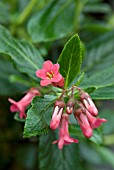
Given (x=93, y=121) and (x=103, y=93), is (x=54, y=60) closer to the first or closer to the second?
(x=103, y=93)

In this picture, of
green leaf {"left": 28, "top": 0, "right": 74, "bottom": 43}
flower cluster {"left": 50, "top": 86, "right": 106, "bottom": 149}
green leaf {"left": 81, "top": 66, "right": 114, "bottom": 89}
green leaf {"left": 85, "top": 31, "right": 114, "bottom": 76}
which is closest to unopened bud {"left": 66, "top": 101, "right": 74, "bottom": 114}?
flower cluster {"left": 50, "top": 86, "right": 106, "bottom": 149}

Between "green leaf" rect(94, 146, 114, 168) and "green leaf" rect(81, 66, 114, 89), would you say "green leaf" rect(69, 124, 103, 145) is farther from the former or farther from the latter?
"green leaf" rect(94, 146, 114, 168)

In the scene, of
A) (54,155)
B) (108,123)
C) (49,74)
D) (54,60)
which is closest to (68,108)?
(49,74)

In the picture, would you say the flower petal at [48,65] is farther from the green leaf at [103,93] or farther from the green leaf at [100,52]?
the green leaf at [100,52]

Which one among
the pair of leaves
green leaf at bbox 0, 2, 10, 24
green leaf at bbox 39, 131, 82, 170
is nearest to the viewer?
the pair of leaves

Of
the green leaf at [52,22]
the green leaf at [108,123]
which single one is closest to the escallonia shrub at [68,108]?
the green leaf at [52,22]

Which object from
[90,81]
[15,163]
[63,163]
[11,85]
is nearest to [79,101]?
[90,81]

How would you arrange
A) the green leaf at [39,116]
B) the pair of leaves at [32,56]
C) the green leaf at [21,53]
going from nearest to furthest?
the green leaf at [39,116]
the pair of leaves at [32,56]
the green leaf at [21,53]
